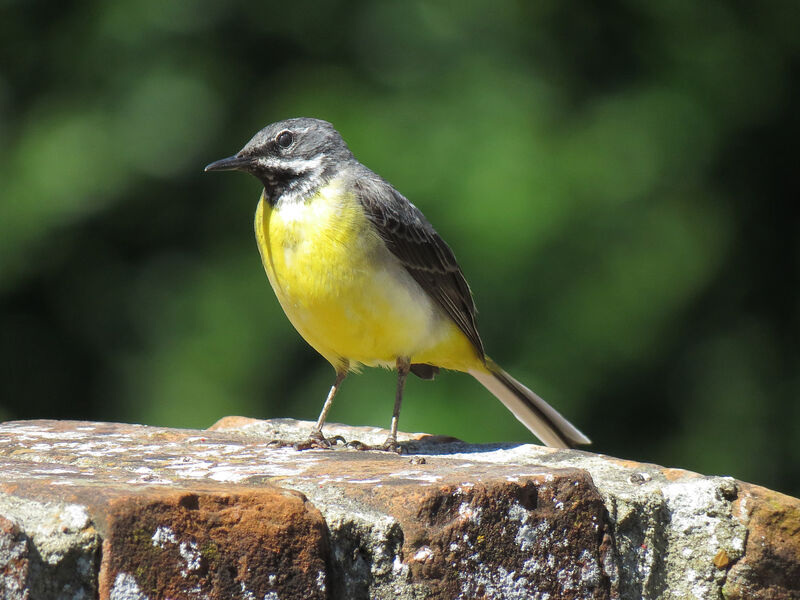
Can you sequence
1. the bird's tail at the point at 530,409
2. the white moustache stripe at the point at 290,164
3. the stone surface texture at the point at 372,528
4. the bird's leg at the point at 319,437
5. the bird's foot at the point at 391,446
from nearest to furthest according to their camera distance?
the stone surface texture at the point at 372,528 → the bird's leg at the point at 319,437 → the bird's foot at the point at 391,446 → the white moustache stripe at the point at 290,164 → the bird's tail at the point at 530,409

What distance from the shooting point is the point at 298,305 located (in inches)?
142

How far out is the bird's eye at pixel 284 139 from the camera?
4062mm

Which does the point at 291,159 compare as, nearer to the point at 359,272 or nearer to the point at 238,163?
the point at 238,163

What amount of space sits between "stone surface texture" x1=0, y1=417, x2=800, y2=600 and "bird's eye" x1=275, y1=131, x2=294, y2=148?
175 cm

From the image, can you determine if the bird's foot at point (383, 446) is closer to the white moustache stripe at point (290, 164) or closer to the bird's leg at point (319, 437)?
the bird's leg at point (319, 437)

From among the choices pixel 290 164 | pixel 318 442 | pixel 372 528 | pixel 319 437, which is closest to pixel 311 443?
pixel 318 442

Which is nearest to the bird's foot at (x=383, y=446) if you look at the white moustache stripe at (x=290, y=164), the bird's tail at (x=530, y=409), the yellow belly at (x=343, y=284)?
the yellow belly at (x=343, y=284)

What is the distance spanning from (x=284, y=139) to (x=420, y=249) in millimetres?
672

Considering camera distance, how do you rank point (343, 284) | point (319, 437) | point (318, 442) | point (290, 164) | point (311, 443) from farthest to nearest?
1. point (290, 164)
2. point (343, 284)
3. point (319, 437)
4. point (318, 442)
5. point (311, 443)

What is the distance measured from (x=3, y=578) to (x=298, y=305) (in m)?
2.14

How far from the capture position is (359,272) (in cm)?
359

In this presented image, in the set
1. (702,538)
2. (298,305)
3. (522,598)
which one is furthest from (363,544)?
(298,305)

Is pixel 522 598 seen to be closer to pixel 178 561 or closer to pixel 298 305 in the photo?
pixel 178 561

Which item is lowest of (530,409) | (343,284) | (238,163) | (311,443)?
(311,443)
